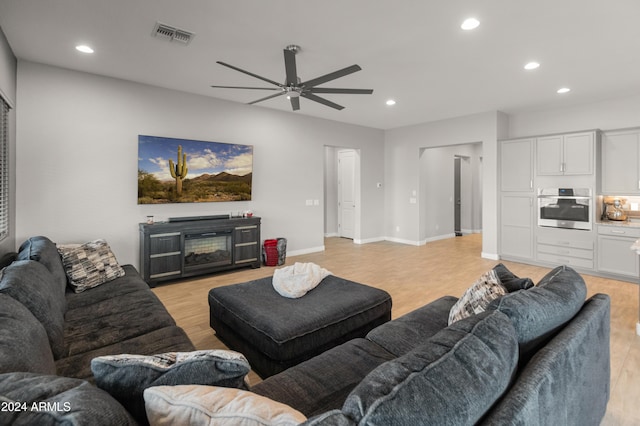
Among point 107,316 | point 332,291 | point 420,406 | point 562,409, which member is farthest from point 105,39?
point 562,409

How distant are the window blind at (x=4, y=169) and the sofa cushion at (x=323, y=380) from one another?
139 inches

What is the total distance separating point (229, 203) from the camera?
5.62 m

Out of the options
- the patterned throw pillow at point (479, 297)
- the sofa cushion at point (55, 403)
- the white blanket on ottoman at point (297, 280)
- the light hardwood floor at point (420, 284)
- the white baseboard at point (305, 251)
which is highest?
the sofa cushion at point (55, 403)

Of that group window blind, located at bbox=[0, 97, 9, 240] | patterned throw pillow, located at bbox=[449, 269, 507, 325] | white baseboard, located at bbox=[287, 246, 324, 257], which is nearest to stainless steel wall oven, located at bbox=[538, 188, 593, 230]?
white baseboard, located at bbox=[287, 246, 324, 257]

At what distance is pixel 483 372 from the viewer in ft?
3.05

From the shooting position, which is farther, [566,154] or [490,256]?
[490,256]

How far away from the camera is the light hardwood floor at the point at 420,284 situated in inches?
94.6

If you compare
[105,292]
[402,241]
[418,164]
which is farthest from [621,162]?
[105,292]

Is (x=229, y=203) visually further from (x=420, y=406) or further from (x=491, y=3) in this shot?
(x=420, y=406)

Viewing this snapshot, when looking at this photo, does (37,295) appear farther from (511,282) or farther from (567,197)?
(567,197)

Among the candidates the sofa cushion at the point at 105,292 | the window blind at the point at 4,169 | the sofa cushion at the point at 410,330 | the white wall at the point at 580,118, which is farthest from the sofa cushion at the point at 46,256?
the white wall at the point at 580,118

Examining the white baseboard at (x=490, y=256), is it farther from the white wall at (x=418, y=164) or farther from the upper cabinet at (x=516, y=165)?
the upper cabinet at (x=516, y=165)

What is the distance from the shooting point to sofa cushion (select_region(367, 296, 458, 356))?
6.05 feet

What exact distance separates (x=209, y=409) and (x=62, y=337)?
1681mm
